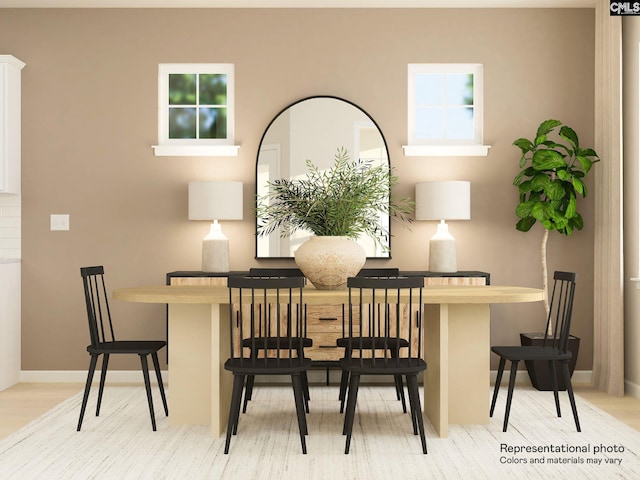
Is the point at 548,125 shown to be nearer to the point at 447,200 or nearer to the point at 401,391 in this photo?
the point at 447,200

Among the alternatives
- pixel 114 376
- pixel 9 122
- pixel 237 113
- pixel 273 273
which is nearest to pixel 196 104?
pixel 237 113

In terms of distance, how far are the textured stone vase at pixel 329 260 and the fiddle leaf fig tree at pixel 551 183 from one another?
1.79 m

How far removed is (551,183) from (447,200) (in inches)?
30.1

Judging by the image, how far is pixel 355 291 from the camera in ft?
12.1

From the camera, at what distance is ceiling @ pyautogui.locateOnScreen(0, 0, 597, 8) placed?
204 inches

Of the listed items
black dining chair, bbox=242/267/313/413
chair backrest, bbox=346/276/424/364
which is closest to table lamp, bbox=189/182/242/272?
black dining chair, bbox=242/267/313/413

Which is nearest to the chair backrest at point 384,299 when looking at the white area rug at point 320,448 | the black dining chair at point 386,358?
the black dining chair at point 386,358

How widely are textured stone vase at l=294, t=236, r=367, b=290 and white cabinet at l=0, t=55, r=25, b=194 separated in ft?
8.70

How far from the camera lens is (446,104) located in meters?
5.40

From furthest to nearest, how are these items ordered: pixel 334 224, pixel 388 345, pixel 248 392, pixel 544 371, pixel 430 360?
pixel 544 371, pixel 248 392, pixel 388 345, pixel 430 360, pixel 334 224

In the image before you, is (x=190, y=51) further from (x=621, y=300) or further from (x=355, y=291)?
(x=621, y=300)

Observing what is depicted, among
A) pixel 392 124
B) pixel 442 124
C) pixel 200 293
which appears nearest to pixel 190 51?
pixel 392 124

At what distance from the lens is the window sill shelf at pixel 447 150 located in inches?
208

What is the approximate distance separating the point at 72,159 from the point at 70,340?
1.44 meters
